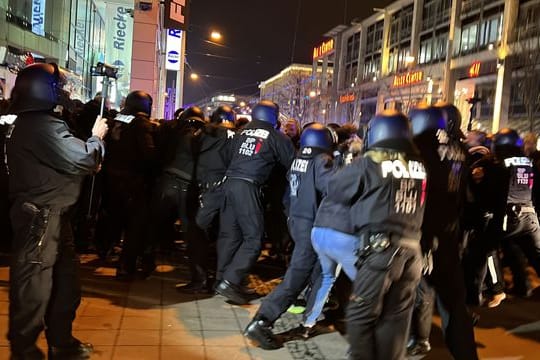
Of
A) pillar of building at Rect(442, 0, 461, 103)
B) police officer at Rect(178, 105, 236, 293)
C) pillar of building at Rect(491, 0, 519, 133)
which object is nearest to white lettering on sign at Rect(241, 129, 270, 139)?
police officer at Rect(178, 105, 236, 293)

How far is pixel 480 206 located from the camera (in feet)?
18.8

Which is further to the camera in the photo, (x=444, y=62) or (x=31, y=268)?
(x=444, y=62)

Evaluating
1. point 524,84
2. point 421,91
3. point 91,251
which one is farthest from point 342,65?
point 91,251

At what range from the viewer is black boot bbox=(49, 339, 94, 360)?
12.7 ft

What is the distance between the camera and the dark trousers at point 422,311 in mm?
4230

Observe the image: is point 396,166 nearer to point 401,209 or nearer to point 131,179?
point 401,209

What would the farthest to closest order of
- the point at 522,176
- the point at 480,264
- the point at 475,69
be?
the point at 475,69 < the point at 522,176 < the point at 480,264

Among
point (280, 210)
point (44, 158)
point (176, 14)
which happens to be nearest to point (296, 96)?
point (176, 14)

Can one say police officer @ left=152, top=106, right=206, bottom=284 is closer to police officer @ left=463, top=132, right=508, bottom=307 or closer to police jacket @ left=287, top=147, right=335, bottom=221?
police jacket @ left=287, top=147, right=335, bottom=221

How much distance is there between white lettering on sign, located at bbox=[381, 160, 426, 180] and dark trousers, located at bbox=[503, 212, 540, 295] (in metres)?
3.55

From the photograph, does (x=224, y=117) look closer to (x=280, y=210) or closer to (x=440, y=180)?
(x=280, y=210)

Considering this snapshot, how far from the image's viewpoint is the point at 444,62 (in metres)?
40.5

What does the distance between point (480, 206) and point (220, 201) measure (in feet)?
9.23

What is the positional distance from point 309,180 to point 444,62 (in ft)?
128
